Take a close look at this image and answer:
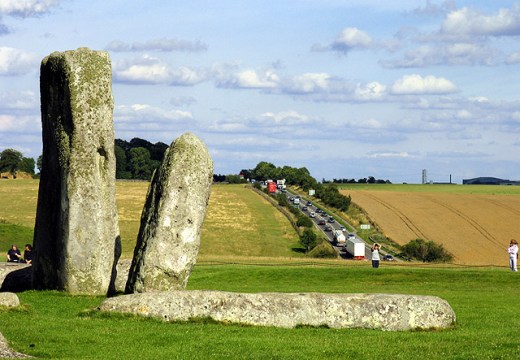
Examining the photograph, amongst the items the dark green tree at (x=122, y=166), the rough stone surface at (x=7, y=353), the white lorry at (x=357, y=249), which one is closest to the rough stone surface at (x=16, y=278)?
the rough stone surface at (x=7, y=353)

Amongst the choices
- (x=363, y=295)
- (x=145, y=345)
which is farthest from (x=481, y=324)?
(x=145, y=345)

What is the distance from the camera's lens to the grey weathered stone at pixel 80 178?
29.4 m

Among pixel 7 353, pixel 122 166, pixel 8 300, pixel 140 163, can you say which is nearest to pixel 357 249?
pixel 8 300

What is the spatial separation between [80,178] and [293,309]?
9.95 m

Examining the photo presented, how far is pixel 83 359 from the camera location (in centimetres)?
1792

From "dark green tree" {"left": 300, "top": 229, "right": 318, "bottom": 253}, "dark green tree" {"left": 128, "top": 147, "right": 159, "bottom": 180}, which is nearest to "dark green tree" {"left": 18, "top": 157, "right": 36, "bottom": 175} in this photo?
"dark green tree" {"left": 128, "top": 147, "right": 159, "bottom": 180}

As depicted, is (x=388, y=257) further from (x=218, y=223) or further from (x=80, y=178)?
(x=80, y=178)

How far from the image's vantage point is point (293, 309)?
2227cm

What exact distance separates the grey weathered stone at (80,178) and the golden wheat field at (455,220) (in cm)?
4811

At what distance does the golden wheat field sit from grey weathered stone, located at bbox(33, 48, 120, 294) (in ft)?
158

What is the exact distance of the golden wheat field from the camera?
8881 centimetres

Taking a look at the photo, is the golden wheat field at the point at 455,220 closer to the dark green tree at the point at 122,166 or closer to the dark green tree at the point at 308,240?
the dark green tree at the point at 308,240

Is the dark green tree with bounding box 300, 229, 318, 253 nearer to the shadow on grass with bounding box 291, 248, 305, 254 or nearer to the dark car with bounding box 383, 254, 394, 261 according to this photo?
the shadow on grass with bounding box 291, 248, 305, 254

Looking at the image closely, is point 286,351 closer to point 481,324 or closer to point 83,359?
point 83,359
